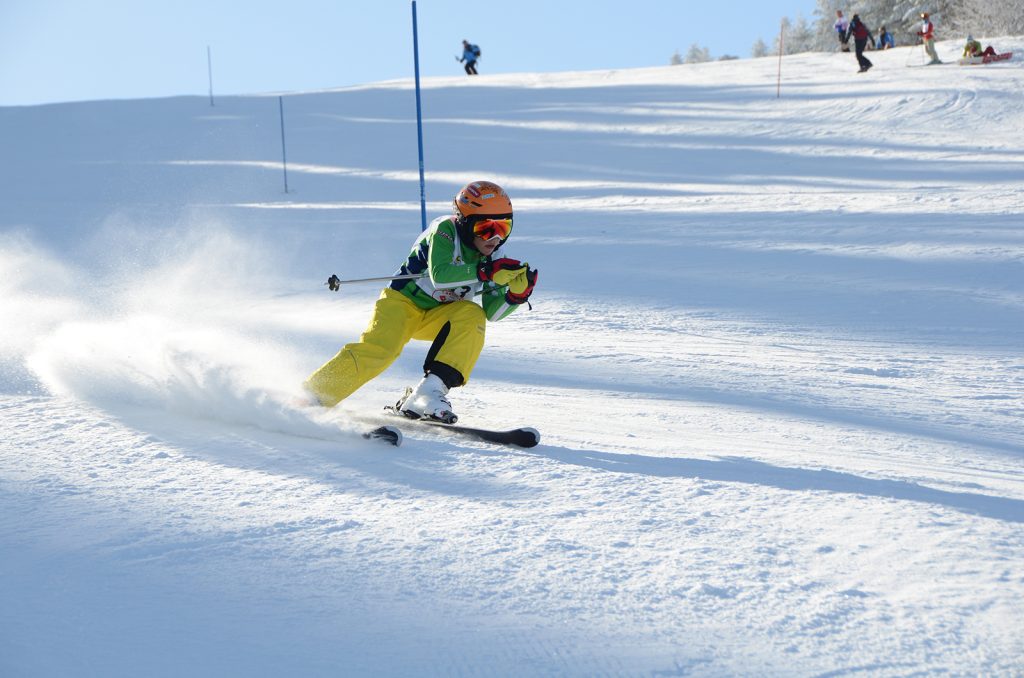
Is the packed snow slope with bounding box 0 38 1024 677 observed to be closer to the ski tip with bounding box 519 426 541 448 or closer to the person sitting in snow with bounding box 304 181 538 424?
the ski tip with bounding box 519 426 541 448

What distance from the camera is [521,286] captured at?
511 centimetres

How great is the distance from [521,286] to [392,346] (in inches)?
30.7

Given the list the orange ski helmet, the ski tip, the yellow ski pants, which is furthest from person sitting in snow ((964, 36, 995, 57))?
the ski tip

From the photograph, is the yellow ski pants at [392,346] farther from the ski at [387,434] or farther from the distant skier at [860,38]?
the distant skier at [860,38]

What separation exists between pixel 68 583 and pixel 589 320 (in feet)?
→ 18.4

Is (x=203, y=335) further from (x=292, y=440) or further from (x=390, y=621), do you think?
(x=390, y=621)

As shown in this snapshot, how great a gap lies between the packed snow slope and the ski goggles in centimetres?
102

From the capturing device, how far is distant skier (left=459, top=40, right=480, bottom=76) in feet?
116

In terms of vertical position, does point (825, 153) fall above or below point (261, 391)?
above

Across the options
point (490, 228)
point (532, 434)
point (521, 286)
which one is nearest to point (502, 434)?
point (532, 434)

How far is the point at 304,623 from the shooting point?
270cm

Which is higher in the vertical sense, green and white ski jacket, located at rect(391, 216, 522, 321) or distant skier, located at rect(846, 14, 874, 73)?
distant skier, located at rect(846, 14, 874, 73)

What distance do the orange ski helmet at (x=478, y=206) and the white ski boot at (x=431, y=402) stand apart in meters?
0.86

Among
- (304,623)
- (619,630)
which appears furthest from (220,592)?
(619,630)
